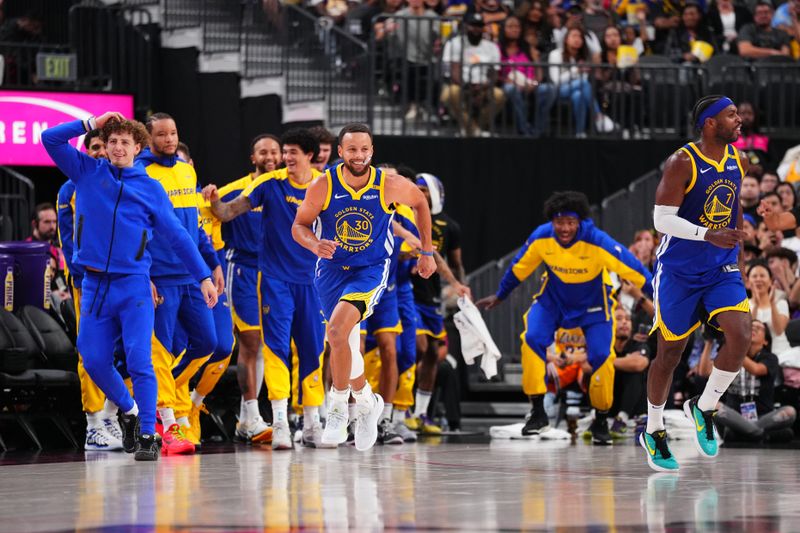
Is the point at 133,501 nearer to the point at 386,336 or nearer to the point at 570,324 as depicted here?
the point at 386,336

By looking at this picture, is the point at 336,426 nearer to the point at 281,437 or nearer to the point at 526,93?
the point at 281,437

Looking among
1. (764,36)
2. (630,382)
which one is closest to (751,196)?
(630,382)

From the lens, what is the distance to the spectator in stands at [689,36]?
2047 cm

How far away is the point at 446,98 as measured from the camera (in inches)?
717

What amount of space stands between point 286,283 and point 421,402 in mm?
3148

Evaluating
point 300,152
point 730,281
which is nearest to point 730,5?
point 300,152

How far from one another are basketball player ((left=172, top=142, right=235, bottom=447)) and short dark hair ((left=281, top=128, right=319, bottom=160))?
0.82 meters

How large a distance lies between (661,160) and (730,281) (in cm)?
977

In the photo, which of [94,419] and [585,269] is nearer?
[94,419]

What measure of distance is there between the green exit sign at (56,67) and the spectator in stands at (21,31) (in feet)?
3.91

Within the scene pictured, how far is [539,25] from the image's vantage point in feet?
66.7

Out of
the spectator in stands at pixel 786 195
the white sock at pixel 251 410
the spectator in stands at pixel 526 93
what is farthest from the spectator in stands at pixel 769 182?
the white sock at pixel 251 410

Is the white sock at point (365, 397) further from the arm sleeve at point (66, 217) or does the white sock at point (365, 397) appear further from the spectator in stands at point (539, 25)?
the spectator in stands at point (539, 25)

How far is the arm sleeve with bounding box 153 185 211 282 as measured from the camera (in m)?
9.80
